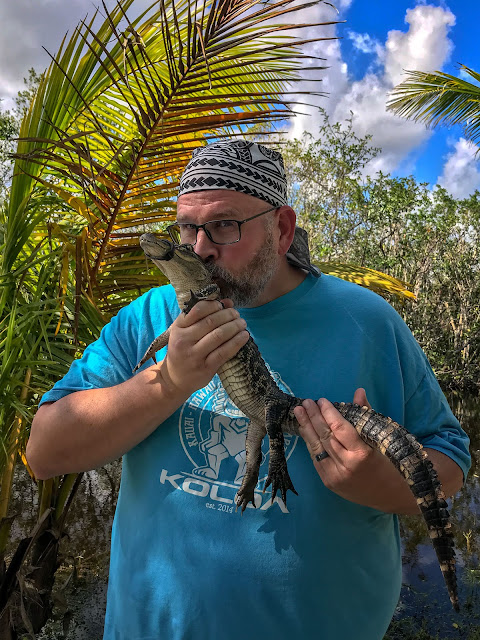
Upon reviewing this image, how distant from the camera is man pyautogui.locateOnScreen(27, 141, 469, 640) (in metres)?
1.43

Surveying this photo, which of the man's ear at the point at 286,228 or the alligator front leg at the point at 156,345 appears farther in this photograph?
the man's ear at the point at 286,228

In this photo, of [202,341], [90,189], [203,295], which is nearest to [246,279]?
[203,295]

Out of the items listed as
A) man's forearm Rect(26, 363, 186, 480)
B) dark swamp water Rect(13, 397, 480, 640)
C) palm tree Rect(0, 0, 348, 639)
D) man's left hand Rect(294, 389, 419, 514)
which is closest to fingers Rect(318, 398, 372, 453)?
man's left hand Rect(294, 389, 419, 514)

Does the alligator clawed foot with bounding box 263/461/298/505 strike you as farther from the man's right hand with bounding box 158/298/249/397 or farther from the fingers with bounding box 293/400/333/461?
the man's right hand with bounding box 158/298/249/397

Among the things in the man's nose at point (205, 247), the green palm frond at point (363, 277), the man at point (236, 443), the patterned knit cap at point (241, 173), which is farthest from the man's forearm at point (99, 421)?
the green palm frond at point (363, 277)

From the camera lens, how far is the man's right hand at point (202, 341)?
136 cm

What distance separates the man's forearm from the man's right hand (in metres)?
0.08

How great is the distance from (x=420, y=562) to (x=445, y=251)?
9790 millimetres

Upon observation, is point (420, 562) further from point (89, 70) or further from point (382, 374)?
point (89, 70)

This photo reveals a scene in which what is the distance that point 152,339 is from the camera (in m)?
1.73

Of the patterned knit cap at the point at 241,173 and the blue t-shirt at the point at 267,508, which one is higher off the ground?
the patterned knit cap at the point at 241,173

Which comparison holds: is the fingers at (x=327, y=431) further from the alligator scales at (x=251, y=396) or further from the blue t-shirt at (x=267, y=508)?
the blue t-shirt at (x=267, y=508)

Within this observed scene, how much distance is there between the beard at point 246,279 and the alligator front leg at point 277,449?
0.34 metres

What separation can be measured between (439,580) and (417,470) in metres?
5.60
